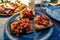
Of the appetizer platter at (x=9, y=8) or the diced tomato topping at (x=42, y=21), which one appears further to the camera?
the appetizer platter at (x=9, y=8)

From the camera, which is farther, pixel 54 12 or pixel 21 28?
pixel 54 12

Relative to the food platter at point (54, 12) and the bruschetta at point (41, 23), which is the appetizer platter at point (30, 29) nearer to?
the bruschetta at point (41, 23)

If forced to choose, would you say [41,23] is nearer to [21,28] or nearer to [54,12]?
[21,28]

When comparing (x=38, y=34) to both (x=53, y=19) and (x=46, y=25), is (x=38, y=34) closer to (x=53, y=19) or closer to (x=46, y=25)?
(x=46, y=25)

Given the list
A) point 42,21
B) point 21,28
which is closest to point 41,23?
point 42,21

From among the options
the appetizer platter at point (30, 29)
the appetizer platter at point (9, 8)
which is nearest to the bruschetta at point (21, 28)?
the appetizer platter at point (30, 29)

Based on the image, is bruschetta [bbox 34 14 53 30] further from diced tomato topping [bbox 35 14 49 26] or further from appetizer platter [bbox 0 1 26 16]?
appetizer platter [bbox 0 1 26 16]

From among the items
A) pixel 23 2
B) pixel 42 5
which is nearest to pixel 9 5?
pixel 23 2

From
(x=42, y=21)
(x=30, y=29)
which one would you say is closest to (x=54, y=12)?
(x=42, y=21)

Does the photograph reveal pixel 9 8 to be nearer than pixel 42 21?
No

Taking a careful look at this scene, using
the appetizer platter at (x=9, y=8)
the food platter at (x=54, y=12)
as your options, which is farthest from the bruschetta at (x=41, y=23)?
the appetizer platter at (x=9, y=8)

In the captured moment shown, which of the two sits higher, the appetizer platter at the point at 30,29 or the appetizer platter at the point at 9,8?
the appetizer platter at the point at 9,8

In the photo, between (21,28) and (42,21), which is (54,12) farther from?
(21,28)

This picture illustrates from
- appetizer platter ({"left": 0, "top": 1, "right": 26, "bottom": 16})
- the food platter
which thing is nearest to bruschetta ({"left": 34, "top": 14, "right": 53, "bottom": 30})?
the food platter
